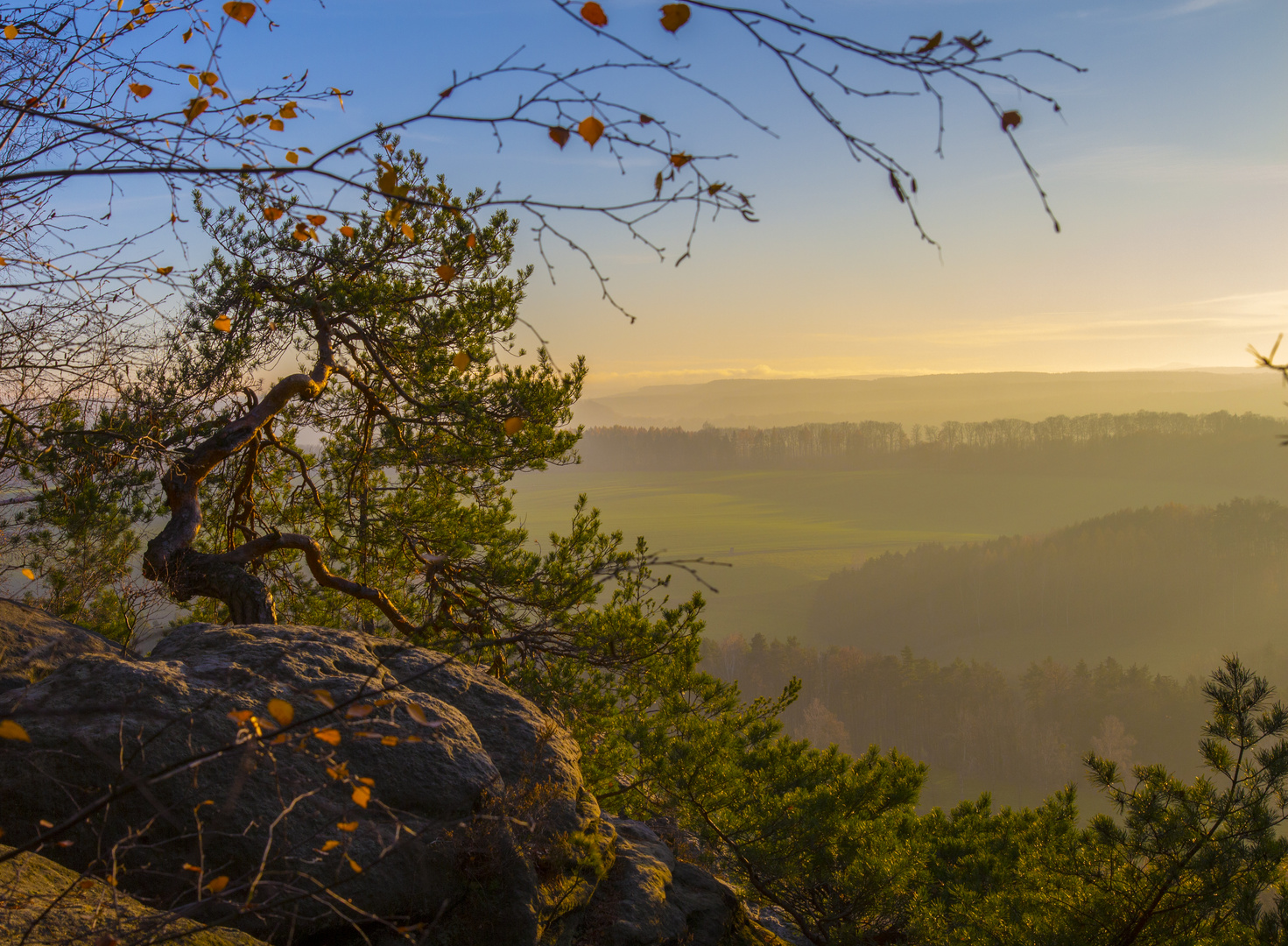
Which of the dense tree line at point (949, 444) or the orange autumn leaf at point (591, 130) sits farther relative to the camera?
the dense tree line at point (949, 444)

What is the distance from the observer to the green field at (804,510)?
8506 centimetres

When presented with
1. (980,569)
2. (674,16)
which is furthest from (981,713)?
(674,16)

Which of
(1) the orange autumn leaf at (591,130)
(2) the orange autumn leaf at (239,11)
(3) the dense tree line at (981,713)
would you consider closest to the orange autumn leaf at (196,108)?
(2) the orange autumn leaf at (239,11)

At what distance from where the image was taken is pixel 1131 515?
287 ft

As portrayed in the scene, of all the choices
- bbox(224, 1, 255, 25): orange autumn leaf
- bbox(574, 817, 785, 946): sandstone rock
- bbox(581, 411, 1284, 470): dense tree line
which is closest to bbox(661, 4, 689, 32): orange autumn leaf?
bbox(224, 1, 255, 25): orange autumn leaf

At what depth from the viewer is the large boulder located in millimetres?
2904

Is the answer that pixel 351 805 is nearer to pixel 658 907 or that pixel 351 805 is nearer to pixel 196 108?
pixel 658 907

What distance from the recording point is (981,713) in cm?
5731

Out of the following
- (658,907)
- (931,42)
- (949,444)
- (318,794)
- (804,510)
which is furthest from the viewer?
(949,444)

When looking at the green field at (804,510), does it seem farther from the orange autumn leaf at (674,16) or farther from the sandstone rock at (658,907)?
the orange autumn leaf at (674,16)

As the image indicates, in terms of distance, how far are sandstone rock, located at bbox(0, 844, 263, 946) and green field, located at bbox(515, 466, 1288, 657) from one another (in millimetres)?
68466

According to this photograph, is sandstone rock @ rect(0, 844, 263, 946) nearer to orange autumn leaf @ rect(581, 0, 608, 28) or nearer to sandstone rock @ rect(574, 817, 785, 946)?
sandstone rock @ rect(574, 817, 785, 946)

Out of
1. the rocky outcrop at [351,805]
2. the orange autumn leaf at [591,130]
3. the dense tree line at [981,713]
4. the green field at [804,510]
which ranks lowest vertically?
the dense tree line at [981,713]

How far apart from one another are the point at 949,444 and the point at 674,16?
5339 inches
